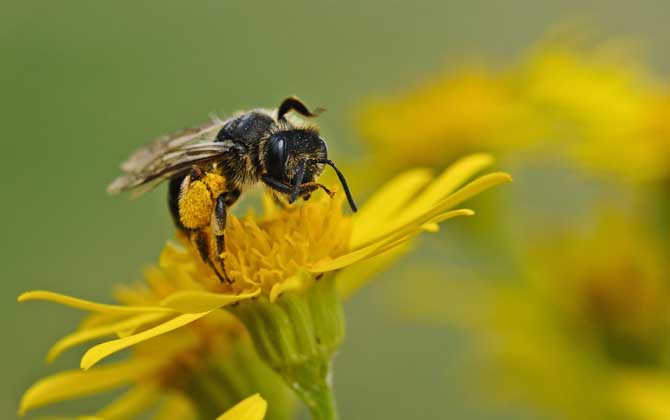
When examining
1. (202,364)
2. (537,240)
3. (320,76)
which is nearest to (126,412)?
(202,364)

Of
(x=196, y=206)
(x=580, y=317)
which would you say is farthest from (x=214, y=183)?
(x=580, y=317)

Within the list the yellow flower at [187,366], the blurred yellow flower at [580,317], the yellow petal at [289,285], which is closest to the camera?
the yellow petal at [289,285]

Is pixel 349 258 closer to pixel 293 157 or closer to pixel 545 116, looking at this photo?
pixel 293 157

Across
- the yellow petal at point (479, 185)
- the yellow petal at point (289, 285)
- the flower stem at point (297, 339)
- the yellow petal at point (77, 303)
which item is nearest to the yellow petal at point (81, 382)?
the yellow petal at point (77, 303)

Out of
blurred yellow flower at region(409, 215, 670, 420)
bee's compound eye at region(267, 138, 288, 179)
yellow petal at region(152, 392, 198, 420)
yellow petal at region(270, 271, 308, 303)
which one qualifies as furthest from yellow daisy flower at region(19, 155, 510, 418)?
blurred yellow flower at region(409, 215, 670, 420)

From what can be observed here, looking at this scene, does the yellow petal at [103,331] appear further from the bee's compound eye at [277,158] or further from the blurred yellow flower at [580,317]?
the blurred yellow flower at [580,317]

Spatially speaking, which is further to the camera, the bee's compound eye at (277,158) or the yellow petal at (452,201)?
the bee's compound eye at (277,158)

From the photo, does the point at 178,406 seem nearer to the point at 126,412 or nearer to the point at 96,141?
the point at 126,412
